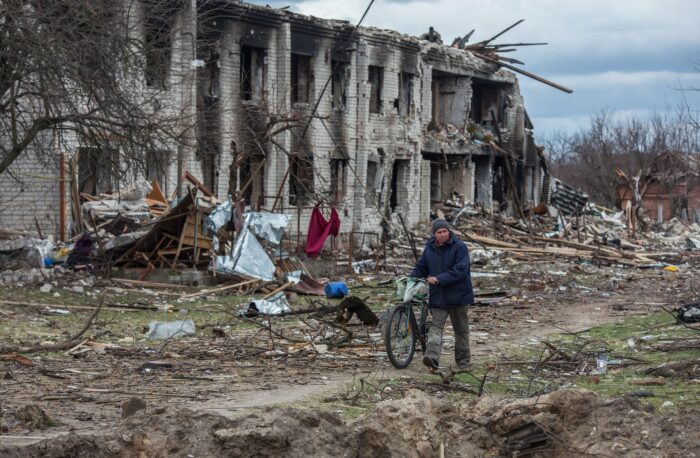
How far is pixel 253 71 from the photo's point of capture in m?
32.2

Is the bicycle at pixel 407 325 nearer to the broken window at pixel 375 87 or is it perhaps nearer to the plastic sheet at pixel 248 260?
the plastic sheet at pixel 248 260

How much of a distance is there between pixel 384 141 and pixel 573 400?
98.0 feet

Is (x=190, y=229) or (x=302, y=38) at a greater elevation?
(x=302, y=38)

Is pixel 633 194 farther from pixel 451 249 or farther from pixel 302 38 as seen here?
pixel 451 249

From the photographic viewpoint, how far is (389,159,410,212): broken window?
3922cm

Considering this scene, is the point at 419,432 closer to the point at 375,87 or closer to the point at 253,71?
the point at 253,71

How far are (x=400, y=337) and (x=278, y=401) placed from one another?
8.28ft

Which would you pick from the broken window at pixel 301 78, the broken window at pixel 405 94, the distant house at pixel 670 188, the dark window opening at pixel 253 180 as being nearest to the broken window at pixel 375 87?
the broken window at pixel 405 94

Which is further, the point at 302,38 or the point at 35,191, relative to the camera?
the point at 302,38

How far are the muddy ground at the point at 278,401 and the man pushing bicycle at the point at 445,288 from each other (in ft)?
1.39

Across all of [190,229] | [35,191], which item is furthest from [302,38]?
[190,229]

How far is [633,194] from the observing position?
62656 mm

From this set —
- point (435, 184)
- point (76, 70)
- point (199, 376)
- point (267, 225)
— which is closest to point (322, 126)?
point (435, 184)

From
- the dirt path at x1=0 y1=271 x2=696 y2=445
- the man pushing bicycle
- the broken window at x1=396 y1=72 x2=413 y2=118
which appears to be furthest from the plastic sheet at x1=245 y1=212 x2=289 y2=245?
the broken window at x1=396 y1=72 x2=413 y2=118
